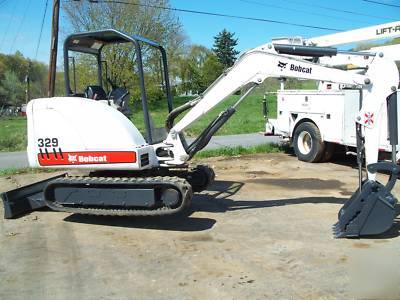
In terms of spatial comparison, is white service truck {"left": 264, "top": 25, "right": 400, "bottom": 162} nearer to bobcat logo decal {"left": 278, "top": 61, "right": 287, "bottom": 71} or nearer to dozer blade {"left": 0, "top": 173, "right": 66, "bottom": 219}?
bobcat logo decal {"left": 278, "top": 61, "right": 287, "bottom": 71}

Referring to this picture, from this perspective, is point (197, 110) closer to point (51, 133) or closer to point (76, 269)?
point (51, 133)

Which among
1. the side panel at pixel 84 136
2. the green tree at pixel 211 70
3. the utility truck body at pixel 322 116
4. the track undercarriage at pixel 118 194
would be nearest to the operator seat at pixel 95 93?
the side panel at pixel 84 136

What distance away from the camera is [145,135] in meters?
7.20

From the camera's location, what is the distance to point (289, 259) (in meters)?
5.48

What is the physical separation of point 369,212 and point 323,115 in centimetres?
581

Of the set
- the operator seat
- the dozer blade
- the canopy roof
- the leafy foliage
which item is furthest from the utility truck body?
the leafy foliage

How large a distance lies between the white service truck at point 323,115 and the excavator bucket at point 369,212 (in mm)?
3604

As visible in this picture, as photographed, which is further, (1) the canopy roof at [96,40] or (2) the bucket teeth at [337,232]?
(1) the canopy roof at [96,40]

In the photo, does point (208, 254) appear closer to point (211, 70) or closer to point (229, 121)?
point (229, 121)

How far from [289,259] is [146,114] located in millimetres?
3009

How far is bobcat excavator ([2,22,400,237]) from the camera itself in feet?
20.4

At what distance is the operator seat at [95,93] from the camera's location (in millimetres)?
7383

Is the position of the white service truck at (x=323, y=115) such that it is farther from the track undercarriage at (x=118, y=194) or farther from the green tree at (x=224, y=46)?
the green tree at (x=224, y=46)

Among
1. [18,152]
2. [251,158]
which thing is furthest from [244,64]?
[18,152]
